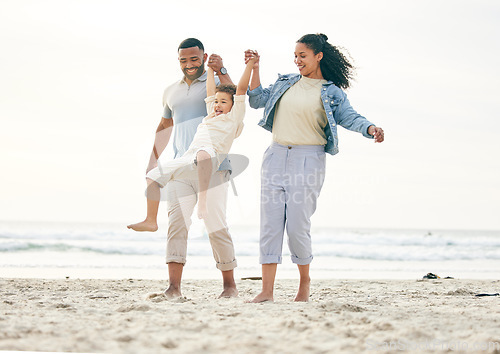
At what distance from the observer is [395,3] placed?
466 cm

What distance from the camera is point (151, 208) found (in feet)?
11.7

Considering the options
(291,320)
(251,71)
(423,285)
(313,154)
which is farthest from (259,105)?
(423,285)

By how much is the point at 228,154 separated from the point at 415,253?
1175 cm

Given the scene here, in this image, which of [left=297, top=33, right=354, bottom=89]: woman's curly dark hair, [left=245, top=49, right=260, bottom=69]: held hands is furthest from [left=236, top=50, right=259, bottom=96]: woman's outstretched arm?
[left=297, top=33, right=354, bottom=89]: woman's curly dark hair

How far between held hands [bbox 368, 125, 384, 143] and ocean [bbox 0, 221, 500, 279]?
13.9 feet

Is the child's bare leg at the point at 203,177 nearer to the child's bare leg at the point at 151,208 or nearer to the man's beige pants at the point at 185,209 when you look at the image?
the man's beige pants at the point at 185,209

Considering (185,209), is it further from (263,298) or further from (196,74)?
(196,74)

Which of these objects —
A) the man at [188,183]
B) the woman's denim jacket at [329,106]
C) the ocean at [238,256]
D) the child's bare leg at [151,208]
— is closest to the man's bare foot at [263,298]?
the man at [188,183]

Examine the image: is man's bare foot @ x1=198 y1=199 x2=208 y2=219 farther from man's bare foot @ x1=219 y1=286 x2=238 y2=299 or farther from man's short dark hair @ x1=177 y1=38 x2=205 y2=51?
man's short dark hair @ x1=177 y1=38 x2=205 y2=51

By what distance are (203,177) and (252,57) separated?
84cm

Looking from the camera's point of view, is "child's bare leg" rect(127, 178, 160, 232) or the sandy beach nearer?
the sandy beach

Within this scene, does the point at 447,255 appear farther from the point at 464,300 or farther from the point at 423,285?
the point at 464,300

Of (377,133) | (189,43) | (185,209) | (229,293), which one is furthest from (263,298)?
(189,43)

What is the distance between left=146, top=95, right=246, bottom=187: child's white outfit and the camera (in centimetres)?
362
